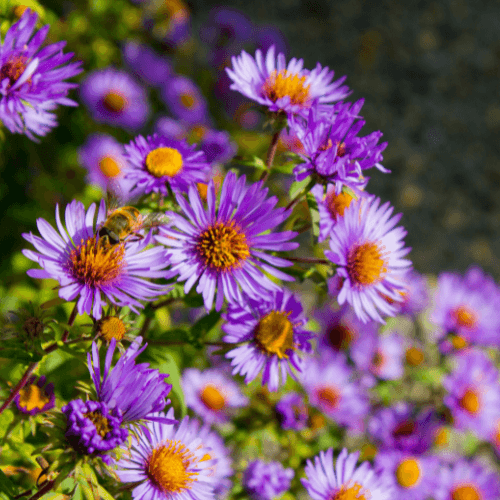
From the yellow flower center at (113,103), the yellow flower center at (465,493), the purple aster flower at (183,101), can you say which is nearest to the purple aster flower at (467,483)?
the yellow flower center at (465,493)

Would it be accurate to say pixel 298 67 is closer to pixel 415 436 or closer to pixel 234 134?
pixel 415 436

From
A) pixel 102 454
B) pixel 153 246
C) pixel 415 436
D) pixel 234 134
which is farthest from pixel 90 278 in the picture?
pixel 234 134

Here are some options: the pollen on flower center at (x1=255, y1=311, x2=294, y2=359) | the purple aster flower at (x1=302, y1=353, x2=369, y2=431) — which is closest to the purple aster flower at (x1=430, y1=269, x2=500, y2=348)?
the purple aster flower at (x1=302, y1=353, x2=369, y2=431)

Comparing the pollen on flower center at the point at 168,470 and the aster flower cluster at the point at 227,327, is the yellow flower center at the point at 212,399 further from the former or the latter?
the pollen on flower center at the point at 168,470

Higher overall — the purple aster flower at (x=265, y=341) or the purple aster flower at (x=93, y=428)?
the purple aster flower at (x=265, y=341)

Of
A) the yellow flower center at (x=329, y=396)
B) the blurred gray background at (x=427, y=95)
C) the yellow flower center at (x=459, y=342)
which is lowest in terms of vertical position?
the yellow flower center at (x=329, y=396)

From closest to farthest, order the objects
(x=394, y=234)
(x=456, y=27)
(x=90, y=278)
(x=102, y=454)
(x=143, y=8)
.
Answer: (x=102, y=454) < (x=90, y=278) < (x=394, y=234) < (x=143, y=8) < (x=456, y=27)

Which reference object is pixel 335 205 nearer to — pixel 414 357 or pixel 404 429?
pixel 404 429
